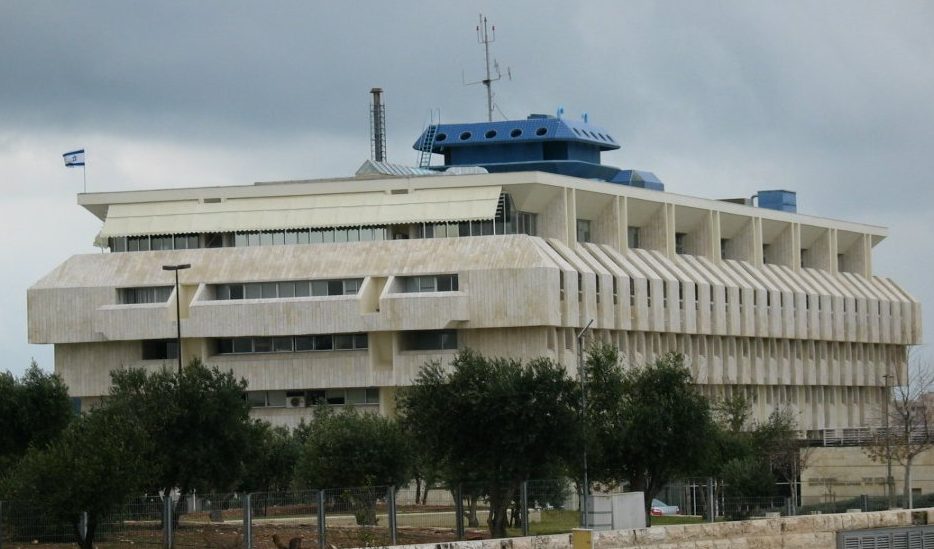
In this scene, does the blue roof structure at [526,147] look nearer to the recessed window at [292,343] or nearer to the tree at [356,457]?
the recessed window at [292,343]

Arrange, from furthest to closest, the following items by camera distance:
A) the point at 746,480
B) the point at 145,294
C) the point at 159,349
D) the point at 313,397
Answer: the point at 159,349 < the point at 145,294 < the point at 313,397 < the point at 746,480

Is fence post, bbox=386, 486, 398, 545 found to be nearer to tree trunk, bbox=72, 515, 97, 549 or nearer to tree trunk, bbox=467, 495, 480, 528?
tree trunk, bbox=467, 495, 480, 528

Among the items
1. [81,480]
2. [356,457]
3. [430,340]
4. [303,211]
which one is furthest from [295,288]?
[81,480]

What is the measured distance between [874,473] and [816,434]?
28008 millimetres

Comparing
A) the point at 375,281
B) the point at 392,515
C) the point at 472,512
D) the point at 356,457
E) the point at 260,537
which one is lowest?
the point at 260,537

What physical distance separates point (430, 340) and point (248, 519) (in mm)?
45472

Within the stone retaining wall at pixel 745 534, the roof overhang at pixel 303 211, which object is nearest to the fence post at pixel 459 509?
the stone retaining wall at pixel 745 534

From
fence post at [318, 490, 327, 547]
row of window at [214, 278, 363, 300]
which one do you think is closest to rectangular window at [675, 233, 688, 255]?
row of window at [214, 278, 363, 300]

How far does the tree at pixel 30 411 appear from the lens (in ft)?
245

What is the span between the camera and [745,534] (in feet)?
146

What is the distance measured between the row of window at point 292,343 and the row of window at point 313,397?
2.16m

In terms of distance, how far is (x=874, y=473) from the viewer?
320 ft

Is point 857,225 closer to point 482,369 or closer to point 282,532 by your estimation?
point 482,369

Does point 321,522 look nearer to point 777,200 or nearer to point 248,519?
point 248,519
